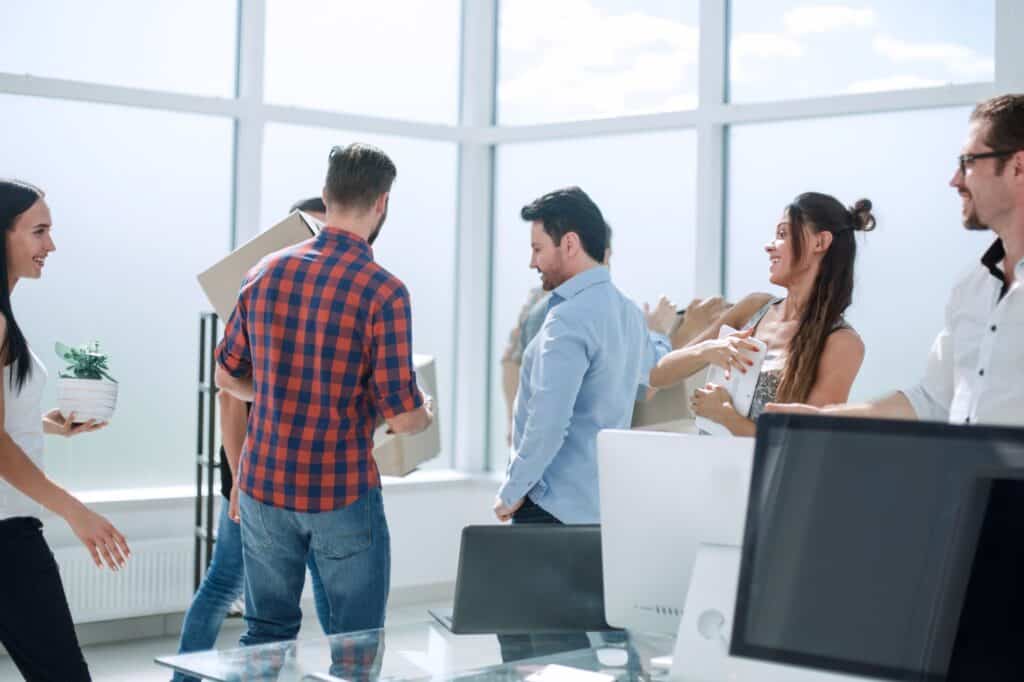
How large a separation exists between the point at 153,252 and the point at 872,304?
2981 millimetres

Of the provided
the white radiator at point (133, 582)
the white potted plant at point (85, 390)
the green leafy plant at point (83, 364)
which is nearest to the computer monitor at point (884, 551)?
the white potted plant at point (85, 390)

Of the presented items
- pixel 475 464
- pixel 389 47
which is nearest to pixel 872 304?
pixel 475 464

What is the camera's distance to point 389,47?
5.93 meters

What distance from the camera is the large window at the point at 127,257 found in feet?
16.2

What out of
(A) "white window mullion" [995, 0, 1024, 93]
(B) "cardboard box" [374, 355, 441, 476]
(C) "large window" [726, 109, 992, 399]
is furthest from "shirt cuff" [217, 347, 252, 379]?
(A) "white window mullion" [995, 0, 1024, 93]

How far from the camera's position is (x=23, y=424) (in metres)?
2.64

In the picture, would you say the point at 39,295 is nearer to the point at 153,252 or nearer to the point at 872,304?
the point at 153,252

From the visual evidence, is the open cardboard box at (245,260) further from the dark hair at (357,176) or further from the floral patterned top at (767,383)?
the floral patterned top at (767,383)

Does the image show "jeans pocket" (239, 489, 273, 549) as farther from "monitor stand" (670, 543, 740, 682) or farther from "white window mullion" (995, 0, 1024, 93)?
"white window mullion" (995, 0, 1024, 93)

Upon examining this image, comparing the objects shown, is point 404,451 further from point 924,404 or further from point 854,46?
point 854,46

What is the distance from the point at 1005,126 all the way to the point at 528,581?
1.21m

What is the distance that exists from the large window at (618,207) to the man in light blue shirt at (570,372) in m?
2.38

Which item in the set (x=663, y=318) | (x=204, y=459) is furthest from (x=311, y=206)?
(x=204, y=459)

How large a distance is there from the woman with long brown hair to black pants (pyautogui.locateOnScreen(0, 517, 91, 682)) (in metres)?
1.46
